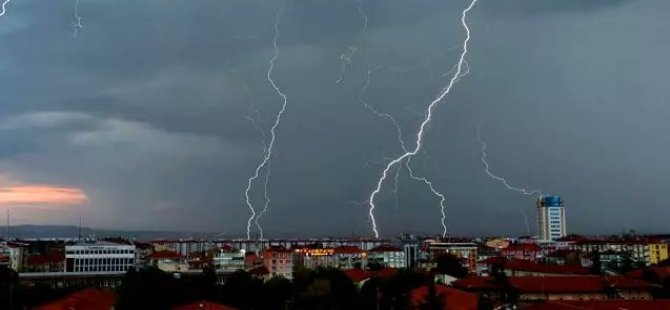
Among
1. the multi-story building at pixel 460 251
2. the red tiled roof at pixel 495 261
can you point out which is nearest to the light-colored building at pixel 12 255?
the red tiled roof at pixel 495 261

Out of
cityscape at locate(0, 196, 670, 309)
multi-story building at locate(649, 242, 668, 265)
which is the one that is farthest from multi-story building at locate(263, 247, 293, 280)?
multi-story building at locate(649, 242, 668, 265)

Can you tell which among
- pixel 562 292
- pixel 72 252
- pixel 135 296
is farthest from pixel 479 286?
pixel 72 252

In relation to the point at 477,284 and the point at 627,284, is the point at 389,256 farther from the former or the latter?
the point at 627,284

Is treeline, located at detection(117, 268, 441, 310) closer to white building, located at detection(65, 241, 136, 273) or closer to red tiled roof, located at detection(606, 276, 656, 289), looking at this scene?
red tiled roof, located at detection(606, 276, 656, 289)

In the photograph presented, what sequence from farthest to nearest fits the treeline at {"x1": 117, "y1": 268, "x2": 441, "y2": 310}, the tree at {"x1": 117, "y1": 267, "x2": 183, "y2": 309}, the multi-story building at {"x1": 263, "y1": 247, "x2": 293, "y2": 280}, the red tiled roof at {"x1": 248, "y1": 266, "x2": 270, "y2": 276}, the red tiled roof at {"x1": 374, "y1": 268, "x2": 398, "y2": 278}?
the multi-story building at {"x1": 263, "y1": 247, "x2": 293, "y2": 280}
the red tiled roof at {"x1": 248, "y1": 266, "x2": 270, "y2": 276}
the red tiled roof at {"x1": 374, "y1": 268, "x2": 398, "y2": 278}
the tree at {"x1": 117, "y1": 267, "x2": 183, "y2": 309}
the treeline at {"x1": 117, "y1": 268, "x2": 441, "y2": 310}

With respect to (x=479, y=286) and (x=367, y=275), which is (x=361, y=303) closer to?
(x=479, y=286)
